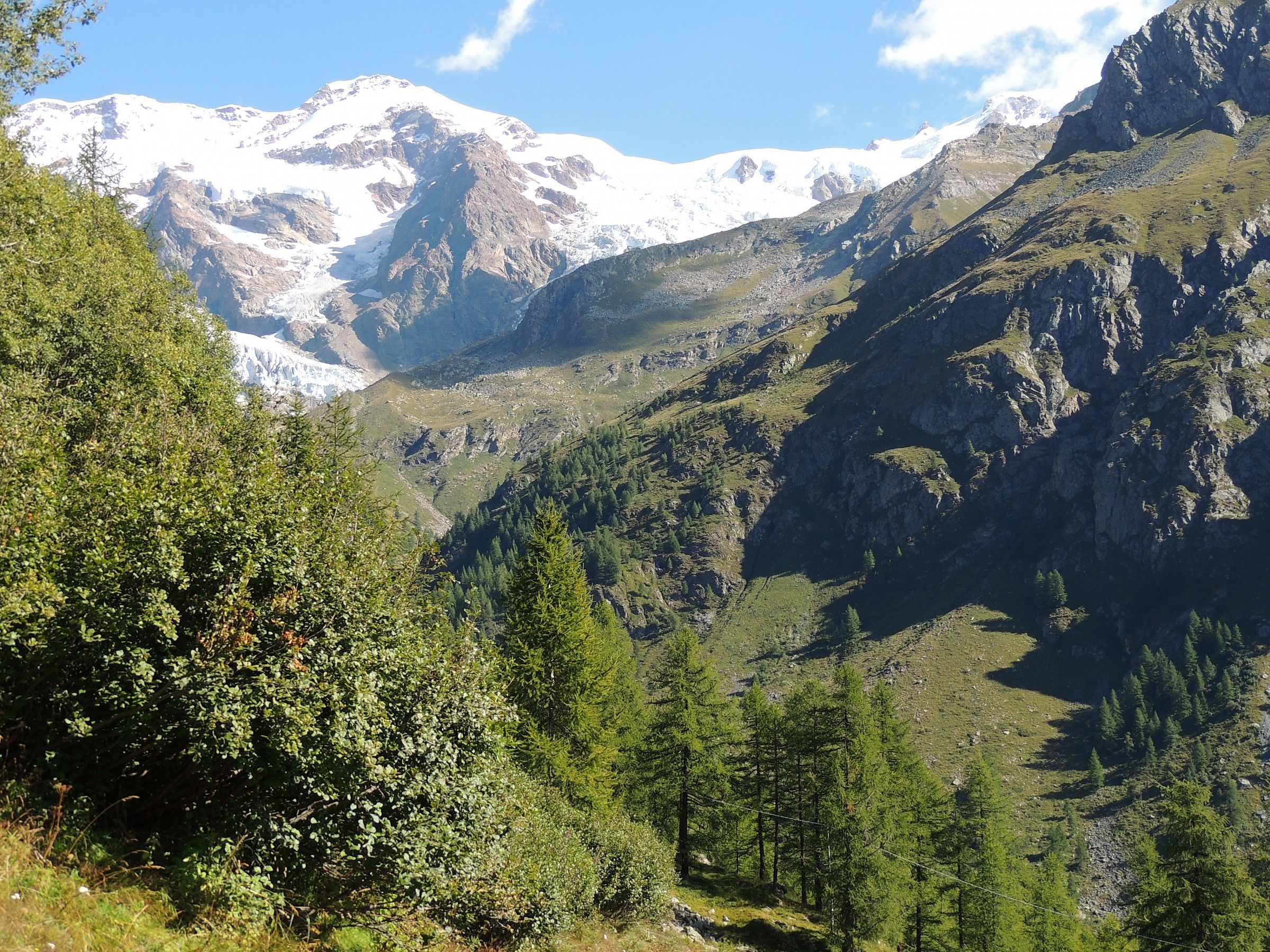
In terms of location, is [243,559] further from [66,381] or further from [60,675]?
[66,381]

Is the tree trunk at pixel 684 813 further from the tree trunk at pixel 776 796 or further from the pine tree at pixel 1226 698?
the pine tree at pixel 1226 698

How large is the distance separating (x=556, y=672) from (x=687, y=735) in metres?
16.9

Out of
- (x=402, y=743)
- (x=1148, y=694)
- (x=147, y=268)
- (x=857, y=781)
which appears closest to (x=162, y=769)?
(x=402, y=743)

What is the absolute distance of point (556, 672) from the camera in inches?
1572

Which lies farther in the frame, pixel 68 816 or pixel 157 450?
pixel 157 450

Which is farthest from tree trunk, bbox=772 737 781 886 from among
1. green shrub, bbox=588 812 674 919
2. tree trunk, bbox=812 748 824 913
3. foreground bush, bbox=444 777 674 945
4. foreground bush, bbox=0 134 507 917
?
foreground bush, bbox=0 134 507 917

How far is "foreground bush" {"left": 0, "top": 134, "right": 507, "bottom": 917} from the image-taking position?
13.2 meters

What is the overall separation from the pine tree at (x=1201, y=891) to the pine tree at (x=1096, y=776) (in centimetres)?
13127

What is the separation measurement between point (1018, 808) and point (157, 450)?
174614 millimetres

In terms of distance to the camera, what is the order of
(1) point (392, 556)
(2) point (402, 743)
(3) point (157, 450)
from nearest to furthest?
1. (2) point (402, 743)
2. (3) point (157, 450)
3. (1) point (392, 556)

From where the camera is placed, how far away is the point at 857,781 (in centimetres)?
5184

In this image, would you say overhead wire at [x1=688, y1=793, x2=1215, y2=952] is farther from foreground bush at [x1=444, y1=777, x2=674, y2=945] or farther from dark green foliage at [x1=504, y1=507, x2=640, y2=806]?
foreground bush at [x1=444, y1=777, x2=674, y2=945]

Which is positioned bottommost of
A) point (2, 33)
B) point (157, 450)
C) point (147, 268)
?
point (157, 450)

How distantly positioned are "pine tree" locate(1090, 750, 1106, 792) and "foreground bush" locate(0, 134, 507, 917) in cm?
17763
